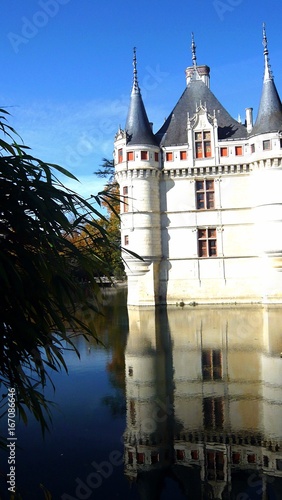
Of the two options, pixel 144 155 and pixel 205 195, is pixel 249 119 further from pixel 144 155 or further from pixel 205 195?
pixel 144 155

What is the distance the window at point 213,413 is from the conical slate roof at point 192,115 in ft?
51.9

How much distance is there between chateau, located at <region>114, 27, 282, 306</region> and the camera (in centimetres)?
1962

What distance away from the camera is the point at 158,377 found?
8.16 metres

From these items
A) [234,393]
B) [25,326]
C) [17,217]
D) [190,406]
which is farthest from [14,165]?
[234,393]

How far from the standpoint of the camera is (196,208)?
20.3m

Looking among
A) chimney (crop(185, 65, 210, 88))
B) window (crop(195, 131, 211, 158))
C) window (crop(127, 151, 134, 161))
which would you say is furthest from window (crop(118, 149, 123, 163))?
chimney (crop(185, 65, 210, 88))

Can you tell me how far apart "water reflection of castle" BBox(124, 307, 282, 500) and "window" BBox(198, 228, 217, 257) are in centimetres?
822

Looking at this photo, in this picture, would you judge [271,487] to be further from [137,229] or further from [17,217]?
[137,229]

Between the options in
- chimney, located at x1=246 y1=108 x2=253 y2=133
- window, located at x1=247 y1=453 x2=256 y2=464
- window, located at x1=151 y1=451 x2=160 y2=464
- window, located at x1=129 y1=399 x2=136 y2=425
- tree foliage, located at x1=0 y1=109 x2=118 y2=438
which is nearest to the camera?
tree foliage, located at x1=0 y1=109 x2=118 y2=438

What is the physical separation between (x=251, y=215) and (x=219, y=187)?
205 cm

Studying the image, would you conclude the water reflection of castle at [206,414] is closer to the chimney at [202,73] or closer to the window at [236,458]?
the window at [236,458]

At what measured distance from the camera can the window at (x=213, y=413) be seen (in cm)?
576

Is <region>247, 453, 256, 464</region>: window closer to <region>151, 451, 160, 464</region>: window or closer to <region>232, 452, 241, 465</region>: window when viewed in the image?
<region>232, 452, 241, 465</region>: window

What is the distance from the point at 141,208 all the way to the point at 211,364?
11763mm
